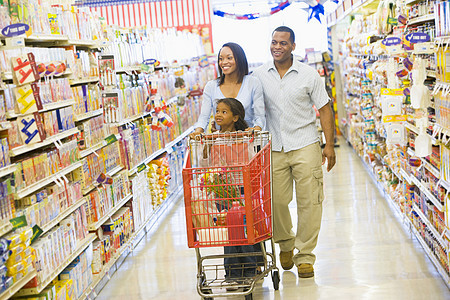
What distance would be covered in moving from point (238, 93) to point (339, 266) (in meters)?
1.67

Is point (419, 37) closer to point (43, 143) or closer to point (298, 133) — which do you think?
point (298, 133)

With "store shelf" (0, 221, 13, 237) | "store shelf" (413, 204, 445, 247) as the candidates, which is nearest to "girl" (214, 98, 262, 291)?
"store shelf" (413, 204, 445, 247)

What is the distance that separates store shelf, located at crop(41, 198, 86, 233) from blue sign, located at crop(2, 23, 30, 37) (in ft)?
4.03

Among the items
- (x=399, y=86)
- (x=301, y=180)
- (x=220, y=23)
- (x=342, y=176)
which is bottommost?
(x=342, y=176)

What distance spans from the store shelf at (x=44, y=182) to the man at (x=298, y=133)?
153 centimetres

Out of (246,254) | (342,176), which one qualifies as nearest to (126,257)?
(246,254)

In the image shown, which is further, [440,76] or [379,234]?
[379,234]

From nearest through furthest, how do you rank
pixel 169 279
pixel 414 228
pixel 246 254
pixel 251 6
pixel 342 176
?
pixel 246 254, pixel 169 279, pixel 414 228, pixel 342 176, pixel 251 6

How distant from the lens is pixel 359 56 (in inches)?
387

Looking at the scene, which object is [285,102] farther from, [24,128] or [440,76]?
[24,128]

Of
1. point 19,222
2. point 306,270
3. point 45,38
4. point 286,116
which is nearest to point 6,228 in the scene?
point 19,222

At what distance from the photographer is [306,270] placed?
5000 millimetres

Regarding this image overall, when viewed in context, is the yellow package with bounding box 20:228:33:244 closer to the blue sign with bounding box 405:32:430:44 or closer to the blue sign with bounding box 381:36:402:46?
the blue sign with bounding box 405:32:430:44

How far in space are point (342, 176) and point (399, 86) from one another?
11.5ft
